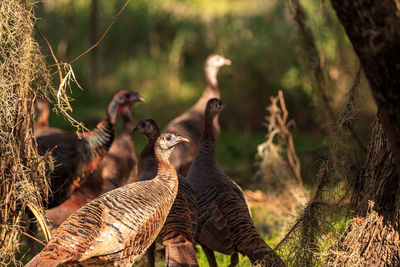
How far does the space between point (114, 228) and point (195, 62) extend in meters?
9.68

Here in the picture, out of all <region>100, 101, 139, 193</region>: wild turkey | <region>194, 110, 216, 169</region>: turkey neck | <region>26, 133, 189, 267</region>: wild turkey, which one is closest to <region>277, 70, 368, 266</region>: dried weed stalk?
<region>26, 133, 189, 267</region>: wild turkey

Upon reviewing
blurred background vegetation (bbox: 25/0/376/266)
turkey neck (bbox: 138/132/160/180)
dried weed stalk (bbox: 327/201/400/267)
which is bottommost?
blurred background vegetation (bbox: 25/0/376/266)

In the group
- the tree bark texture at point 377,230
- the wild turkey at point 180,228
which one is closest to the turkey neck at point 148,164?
the wild turkey at point 180,228

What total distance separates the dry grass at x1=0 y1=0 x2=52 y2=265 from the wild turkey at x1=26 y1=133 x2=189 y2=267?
44 cm

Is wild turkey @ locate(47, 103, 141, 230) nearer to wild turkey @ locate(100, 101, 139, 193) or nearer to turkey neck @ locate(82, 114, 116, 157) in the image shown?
wild turkey @ locate(100, 101, 139, 193)

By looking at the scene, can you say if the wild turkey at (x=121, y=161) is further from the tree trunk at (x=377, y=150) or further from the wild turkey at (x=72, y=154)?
the tree trunk at (x=377, y=150)

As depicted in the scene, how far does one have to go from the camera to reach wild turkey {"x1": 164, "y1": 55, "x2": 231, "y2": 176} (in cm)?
676

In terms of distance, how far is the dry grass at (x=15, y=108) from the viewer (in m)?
3.99

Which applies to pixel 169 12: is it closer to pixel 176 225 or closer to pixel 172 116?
pixel 172 116

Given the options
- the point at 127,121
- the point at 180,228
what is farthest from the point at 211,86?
the point at 180,228

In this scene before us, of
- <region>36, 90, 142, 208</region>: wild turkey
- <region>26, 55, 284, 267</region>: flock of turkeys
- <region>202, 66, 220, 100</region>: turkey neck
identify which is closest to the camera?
<region>26, 55, 284, 267</region>: flock of turkeys

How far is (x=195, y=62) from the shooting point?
13391mm

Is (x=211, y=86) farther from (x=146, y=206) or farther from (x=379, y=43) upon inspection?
(x=379, y=43)

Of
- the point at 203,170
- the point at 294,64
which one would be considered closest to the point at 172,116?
the point at 294,64
